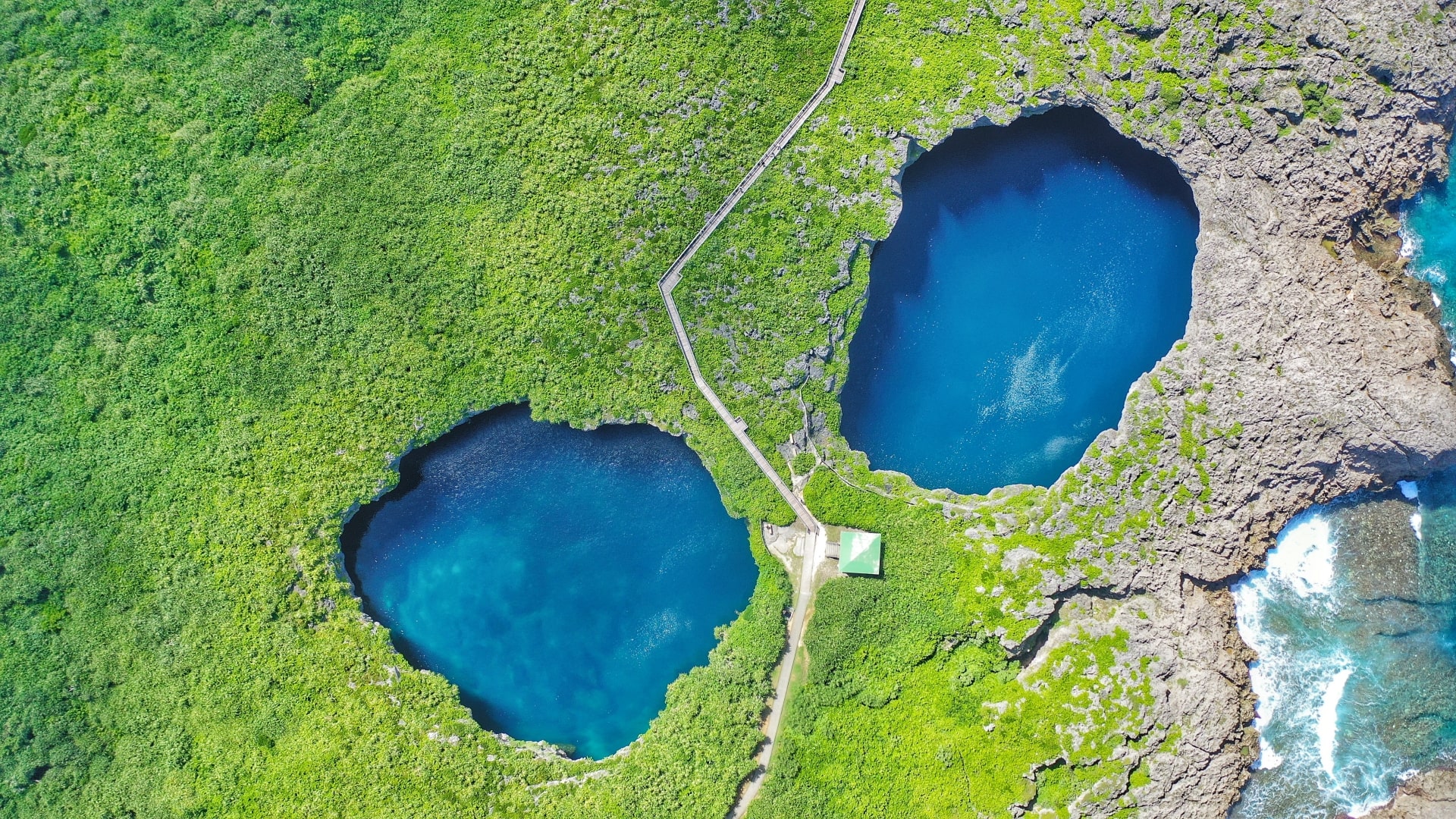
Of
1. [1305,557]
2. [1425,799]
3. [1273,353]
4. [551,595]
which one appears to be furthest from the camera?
[551,595]

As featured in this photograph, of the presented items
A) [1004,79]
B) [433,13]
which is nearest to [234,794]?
[433,13]

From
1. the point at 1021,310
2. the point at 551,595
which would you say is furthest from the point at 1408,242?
the point at 551,595

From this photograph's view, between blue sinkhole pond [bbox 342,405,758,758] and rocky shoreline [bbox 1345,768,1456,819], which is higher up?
blue sinkhole pond [bbox 342,405,758,758]

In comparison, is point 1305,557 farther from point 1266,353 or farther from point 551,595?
point 551,595

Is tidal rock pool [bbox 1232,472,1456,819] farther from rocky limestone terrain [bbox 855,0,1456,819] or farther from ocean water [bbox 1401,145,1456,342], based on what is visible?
ocean water [bbox 1401,145,1456,342]

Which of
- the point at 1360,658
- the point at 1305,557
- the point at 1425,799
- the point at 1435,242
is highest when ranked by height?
the point at 1435,242

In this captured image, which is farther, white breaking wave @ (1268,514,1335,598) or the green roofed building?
white breaking wave @ (1268,514,1335,598)

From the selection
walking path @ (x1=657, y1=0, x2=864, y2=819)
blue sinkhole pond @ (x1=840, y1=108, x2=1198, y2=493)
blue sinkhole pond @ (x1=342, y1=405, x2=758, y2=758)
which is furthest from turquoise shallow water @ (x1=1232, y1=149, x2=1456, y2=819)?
blue sinkhole pond @ (x1=342, y1=405, x2=758, y2=758)
